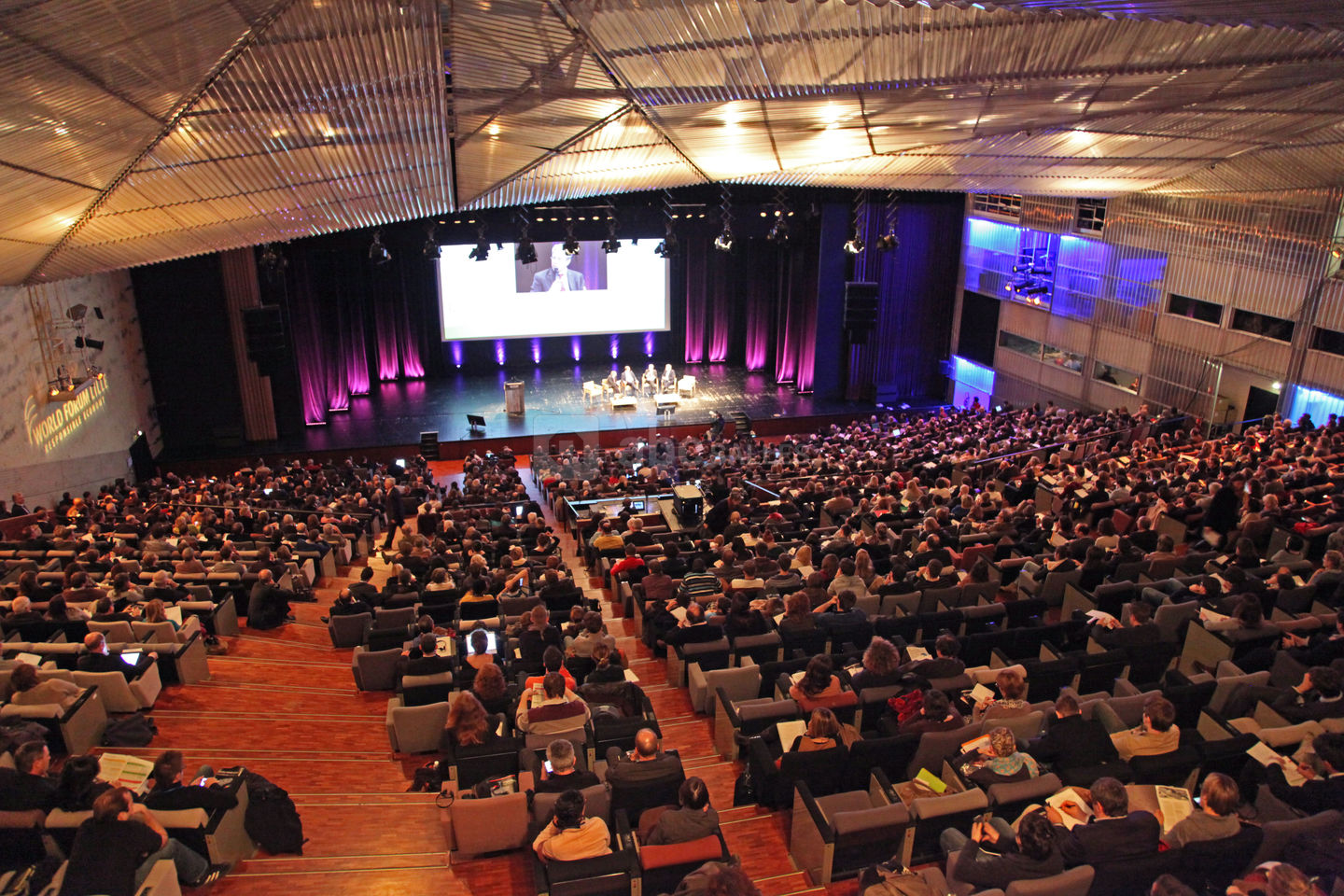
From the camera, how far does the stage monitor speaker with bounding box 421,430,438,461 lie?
67.3 ft

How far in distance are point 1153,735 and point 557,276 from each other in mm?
22826

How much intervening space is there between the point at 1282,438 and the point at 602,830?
13.8 metres

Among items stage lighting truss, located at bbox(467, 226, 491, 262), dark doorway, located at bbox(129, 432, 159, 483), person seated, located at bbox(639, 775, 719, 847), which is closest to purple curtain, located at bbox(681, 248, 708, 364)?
stage lighting truss, located at bbox(467, 226, 491, 262)

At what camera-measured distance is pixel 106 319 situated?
18.3 m

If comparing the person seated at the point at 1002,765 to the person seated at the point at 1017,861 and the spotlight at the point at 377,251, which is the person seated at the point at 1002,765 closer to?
the person seated at the point at 1017,861

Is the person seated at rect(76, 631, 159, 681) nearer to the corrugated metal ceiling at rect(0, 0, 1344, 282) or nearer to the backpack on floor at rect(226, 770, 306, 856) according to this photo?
the backpack on floor at rect(226, 770, 306, 856)

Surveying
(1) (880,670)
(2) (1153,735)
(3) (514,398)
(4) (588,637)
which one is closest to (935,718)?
(1) (880,670)

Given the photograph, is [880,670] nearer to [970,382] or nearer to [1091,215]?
[1091,215]

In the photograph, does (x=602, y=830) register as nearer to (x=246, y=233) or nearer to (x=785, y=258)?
(x=246, y=233)

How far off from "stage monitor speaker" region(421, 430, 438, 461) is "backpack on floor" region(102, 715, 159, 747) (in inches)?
546

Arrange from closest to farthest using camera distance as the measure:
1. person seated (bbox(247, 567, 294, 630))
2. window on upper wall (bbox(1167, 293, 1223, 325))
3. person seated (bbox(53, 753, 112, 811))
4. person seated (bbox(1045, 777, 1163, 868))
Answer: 1. person seated (bbox(1045, 777, 1163, 868))
2. person seated (bbox(53, 753, 112, 811))
3. person seated (bbox(247, 567, 294, 630))
4. window on upper wall (bbox(1167, 293, 1223, 325))

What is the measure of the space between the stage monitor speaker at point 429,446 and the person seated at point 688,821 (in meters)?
16.4

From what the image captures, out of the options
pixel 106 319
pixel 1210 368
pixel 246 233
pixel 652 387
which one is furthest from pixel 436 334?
pixel 1210 368

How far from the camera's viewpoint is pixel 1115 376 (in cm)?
2138
